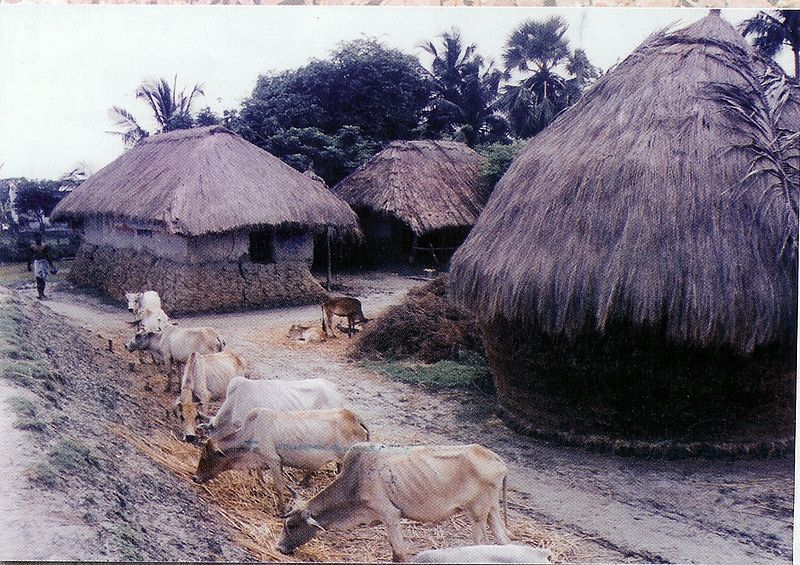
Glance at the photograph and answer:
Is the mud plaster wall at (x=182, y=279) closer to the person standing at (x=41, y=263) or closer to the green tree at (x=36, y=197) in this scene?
the person standing at (x=41, y=263)

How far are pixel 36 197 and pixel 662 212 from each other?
3425 millimetres

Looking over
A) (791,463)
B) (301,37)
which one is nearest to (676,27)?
(301,37)

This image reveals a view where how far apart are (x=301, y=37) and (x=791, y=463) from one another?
137 inches

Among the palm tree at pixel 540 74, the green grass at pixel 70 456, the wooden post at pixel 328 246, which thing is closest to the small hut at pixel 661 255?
the palm tree at pixel 540 74

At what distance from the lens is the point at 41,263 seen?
390cm

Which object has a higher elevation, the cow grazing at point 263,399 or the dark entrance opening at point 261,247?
the dark entrance opening at point 261,247

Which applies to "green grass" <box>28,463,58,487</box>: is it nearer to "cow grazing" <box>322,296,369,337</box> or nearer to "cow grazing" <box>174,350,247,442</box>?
"cow grazing" <box>174,350,247,442</box>

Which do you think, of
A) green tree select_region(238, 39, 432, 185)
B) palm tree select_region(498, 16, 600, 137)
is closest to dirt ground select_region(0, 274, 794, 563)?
green tree select_region(238, 39, 432, 185)

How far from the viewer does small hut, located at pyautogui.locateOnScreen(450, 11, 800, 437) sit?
11.9 ft

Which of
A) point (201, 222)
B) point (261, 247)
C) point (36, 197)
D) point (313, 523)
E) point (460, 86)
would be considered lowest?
point (313, 523)

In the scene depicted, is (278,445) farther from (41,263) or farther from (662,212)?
(662,212)

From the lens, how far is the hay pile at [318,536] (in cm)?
340

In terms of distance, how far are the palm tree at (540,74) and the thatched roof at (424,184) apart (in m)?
0.38

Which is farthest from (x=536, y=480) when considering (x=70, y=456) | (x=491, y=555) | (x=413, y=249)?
(x=70, y=456)
